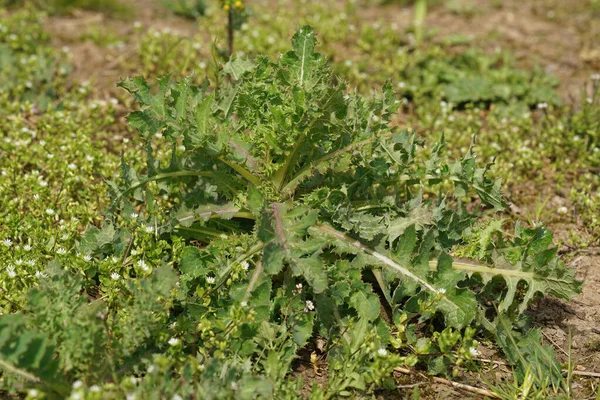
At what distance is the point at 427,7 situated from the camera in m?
7.57

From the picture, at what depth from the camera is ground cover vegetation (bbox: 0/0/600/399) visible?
9.75ft

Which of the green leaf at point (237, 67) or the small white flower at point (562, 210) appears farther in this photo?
the small white flower at point (562, 210)

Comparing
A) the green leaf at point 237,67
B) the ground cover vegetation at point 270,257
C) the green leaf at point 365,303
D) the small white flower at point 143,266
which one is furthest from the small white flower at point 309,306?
the green leaf at point 237,67

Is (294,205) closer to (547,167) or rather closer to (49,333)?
(49,333)

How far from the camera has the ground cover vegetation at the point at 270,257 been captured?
9.75 ft

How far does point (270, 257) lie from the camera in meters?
3.07

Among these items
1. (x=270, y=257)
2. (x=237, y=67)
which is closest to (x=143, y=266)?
(x=270, y=257)

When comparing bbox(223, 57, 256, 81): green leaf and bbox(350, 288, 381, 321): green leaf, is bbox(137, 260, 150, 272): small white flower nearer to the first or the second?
bbox(350, 288, 381, 321): green leaf

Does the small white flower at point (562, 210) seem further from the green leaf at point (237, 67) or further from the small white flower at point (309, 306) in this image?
the green leaf at point (237, 67)

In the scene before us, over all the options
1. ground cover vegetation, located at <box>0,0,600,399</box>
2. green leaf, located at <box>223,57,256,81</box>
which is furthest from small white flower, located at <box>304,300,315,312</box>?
green leaf, located at <box>223,57,256,81</box>

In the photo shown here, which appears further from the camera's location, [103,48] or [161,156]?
[103,48]

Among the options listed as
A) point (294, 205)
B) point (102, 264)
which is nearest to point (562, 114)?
point (294, 205)

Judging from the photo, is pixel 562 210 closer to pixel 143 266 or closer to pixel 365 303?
pixel 365 303

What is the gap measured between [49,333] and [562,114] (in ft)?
14.6
